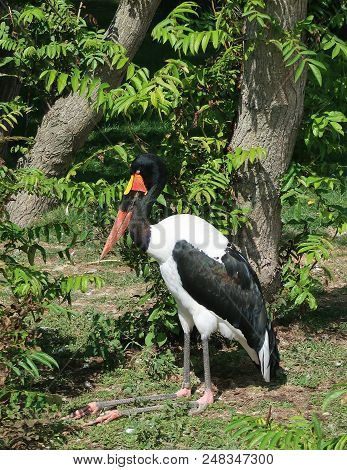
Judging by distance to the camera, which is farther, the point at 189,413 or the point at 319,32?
the point at 319,32

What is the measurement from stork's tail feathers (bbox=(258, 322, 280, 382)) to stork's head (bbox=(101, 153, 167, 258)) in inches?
45.3

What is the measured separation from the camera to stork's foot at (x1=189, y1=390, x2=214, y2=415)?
5850mm

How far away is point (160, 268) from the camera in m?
6.15

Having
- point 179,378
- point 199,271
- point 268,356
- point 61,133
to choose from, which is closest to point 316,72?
point 199,271

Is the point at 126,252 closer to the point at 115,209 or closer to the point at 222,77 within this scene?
the point at 115,209

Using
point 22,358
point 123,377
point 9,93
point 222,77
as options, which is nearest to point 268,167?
point 222,77

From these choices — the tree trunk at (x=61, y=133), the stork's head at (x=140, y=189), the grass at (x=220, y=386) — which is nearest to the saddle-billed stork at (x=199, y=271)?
the stork's head at (x=140, y=189)

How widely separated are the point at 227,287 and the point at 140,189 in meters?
0.86

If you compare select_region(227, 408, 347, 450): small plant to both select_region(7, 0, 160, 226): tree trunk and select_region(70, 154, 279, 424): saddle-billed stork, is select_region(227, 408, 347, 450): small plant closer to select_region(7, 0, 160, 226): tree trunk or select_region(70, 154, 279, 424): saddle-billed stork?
select_region(70, 154, 279, 424): saddle-billed stork

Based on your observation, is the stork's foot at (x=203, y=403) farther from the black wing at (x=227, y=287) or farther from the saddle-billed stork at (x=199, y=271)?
the black wing at (x=227, y=287)

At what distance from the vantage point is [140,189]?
241 inches

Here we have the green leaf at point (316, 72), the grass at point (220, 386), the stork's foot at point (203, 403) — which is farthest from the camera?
the stork's foot at point (203, 403)

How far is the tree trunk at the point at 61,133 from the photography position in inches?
348

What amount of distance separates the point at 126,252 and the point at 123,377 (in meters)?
0.88
